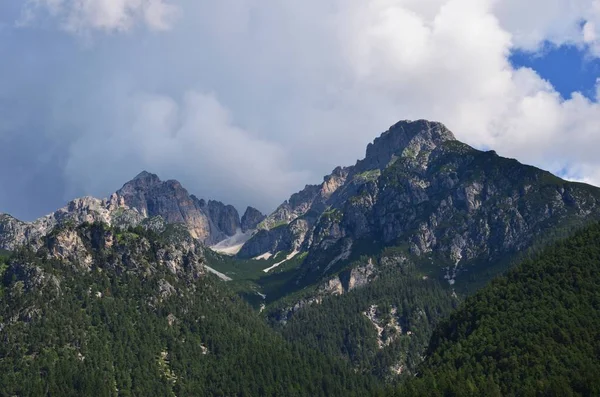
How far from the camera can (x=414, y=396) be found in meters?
198

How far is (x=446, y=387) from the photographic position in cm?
19750

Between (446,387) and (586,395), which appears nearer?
(586,395)

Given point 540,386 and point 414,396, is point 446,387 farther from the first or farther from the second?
point 540,386

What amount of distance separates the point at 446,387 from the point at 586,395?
39138mm

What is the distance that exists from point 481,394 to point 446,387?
11526 mm

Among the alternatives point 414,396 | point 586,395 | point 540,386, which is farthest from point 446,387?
point 586,395

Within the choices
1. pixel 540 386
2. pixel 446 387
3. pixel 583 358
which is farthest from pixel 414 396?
pixel 583 358

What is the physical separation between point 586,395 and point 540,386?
12.5 metres

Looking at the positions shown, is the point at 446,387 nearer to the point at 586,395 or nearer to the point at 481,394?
the point at 481,394

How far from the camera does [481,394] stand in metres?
189

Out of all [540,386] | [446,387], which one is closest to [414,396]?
[446,387]

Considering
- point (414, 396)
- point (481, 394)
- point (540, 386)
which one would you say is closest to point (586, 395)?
point (540, 386)

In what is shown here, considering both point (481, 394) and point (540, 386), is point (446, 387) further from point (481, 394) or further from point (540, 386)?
point (540, 386)

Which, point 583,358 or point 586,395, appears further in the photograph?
point 583,358
